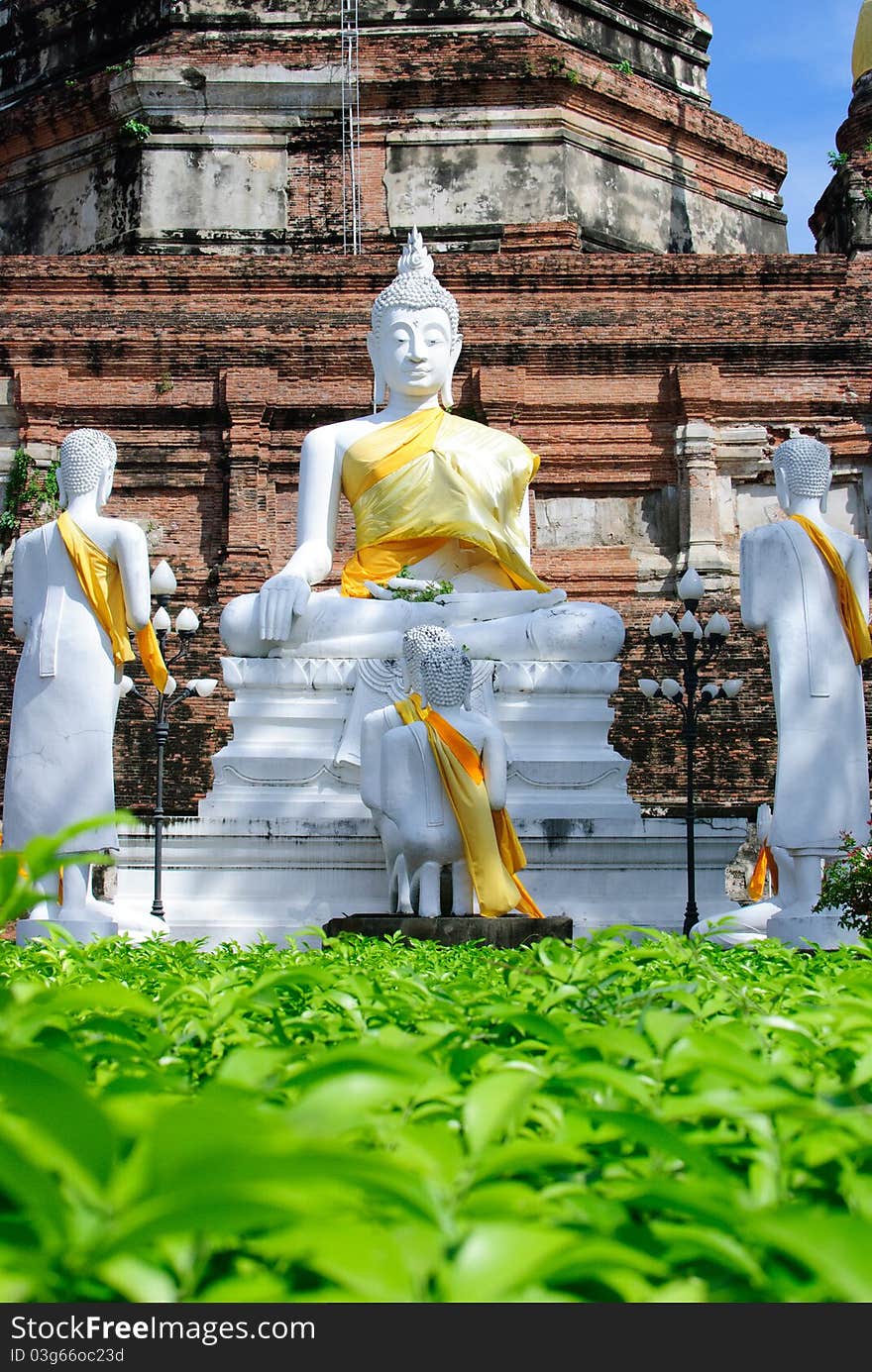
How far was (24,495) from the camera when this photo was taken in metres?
18.9

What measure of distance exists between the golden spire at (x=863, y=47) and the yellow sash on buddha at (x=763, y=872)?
57.0ft

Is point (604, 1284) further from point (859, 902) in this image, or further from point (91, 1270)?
point (859, 902)

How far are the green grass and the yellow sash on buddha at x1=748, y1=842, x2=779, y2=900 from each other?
21.1 feet

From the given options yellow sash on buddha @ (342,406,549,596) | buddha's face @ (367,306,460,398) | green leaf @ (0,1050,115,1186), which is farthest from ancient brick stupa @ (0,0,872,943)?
green leaf @ (0,1050,115,1186)

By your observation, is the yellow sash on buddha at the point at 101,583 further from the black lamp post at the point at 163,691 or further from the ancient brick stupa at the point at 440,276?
the ancient brick stupa at the point at 440,276

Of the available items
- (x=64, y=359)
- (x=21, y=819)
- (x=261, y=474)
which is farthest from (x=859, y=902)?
(x=64, y=359)

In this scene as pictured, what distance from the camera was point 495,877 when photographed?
7.78 metres

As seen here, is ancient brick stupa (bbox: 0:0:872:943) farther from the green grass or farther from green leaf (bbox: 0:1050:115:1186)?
green leaf (bbox: 0:1050:115:1186)

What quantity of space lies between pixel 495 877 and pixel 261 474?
12.1 m

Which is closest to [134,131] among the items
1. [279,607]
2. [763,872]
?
[279,607]

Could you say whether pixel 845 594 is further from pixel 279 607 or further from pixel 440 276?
pixel 440 276

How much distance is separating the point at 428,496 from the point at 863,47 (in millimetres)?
17278

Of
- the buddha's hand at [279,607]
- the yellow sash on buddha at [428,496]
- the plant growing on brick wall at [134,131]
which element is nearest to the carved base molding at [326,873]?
the buddha's hand at [279,607]

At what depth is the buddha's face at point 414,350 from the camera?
10.9 meters
